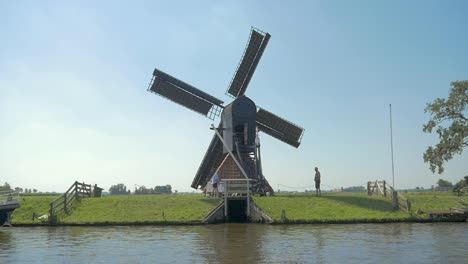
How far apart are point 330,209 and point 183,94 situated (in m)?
21.8

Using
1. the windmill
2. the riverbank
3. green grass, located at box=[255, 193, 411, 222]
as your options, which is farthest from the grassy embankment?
the windmill

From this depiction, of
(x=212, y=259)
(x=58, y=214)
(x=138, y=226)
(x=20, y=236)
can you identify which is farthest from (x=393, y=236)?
(x=58, y=214)

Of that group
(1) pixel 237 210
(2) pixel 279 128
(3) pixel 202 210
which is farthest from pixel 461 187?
(3) pixel 202 210

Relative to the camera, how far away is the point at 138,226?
29.8 metres

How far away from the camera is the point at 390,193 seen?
3600cm

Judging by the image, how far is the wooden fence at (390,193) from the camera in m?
32.8

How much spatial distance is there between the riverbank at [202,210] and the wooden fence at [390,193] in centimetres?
57

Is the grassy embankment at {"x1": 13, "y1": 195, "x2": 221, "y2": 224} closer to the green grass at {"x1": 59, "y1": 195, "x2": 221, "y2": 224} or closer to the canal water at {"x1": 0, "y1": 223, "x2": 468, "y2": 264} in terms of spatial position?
the green grass at {"x1": 59, "y1": 195, "x2": 221, "y2": 224}

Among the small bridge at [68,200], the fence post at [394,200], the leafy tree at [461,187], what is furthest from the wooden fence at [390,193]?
the small bridge at [68,200]

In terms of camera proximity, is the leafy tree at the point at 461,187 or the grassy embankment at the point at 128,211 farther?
the leafy tree at the point at 461,187

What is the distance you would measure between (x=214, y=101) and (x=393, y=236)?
27764mm

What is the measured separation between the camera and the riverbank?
99.9 feet

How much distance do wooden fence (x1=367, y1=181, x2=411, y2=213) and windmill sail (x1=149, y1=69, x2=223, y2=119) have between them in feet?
57.0

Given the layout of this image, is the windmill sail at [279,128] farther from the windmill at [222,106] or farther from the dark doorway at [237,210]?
the dark doorway at [237,210]
